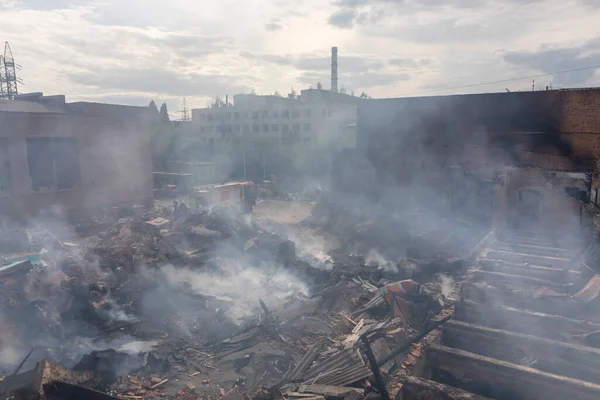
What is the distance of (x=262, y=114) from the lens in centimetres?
4741

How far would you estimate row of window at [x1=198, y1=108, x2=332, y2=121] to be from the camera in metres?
43.4

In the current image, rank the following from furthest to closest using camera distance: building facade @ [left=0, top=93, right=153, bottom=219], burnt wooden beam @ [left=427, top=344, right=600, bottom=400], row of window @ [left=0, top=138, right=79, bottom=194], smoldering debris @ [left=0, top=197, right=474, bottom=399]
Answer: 1. building facade @ [left=0, top=93, right=153, bottom=219]
2. row of window @ [left=0, top=138, right=79, bottom=194]
3. smoldering debris @ [left=0, top=197, right=474, bottom=399]
4. burnt wooden beam @ [left=427, top=344, right=600, bottom=400]

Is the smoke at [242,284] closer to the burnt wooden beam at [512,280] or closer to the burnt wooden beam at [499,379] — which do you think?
the burnt wooden beam at [499,379]

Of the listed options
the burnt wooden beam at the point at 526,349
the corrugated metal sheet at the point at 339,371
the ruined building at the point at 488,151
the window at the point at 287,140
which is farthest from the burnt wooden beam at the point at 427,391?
the window at the point at 287,140

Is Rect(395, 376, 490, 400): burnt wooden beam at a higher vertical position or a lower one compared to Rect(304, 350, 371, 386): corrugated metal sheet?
lower

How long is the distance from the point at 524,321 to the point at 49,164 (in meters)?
18.2

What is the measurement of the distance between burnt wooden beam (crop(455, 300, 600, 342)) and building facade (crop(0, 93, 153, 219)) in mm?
16523

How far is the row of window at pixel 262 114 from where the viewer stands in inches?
1708

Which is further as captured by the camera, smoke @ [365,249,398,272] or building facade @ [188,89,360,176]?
building facade @ [188,89,360,176]

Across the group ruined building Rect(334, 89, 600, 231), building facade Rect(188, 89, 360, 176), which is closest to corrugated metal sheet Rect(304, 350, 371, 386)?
ruined building Rect(334, 89, 600, 231)

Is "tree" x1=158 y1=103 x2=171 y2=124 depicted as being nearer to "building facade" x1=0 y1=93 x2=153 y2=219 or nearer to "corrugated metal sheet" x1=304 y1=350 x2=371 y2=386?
"building facade" x1=0 y1=93 x2=153 y2=219

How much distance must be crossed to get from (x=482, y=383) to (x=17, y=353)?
8.03 metres

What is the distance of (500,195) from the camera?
15438 mm

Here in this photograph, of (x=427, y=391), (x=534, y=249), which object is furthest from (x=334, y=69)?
(x=427, y=391)
